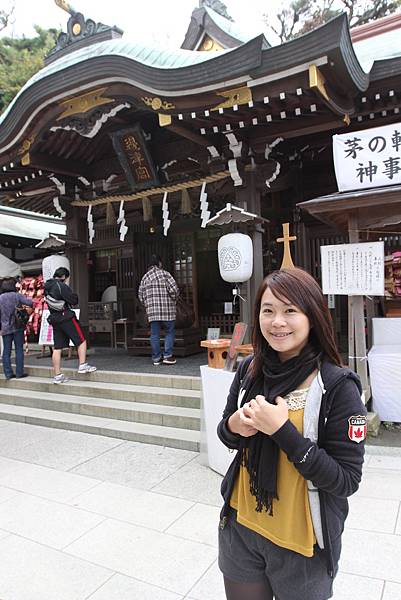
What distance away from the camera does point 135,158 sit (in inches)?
300

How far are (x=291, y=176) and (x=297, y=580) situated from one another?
24.6 feet

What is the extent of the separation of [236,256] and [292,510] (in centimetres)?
511

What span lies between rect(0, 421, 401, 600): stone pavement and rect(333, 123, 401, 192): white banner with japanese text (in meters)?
2.90

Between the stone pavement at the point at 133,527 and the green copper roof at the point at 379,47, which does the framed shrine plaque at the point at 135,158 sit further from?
the stone pavement at the point at 133,527

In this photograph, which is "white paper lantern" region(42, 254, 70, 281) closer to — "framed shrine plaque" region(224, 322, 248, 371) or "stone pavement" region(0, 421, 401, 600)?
"stone pavement" region(0, 421, 401, 600)

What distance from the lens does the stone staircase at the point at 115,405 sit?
5.12 meters

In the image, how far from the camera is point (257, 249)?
6758 millimetres

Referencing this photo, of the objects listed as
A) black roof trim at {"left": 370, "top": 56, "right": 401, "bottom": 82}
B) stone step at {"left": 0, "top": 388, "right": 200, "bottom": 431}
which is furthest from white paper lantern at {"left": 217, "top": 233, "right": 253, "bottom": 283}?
black roof trim at {"left": 370, "top": 56, "right": 401, "bottom": 82}

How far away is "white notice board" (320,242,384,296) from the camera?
4.69m

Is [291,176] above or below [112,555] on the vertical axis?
above

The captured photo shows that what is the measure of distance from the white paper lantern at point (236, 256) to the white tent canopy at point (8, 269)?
8316mm

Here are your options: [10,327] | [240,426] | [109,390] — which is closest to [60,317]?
[10,327]

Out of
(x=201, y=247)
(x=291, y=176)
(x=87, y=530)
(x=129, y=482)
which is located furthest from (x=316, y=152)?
(x=87, y=530)

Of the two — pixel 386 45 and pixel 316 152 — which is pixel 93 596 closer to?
pixel 316 152
